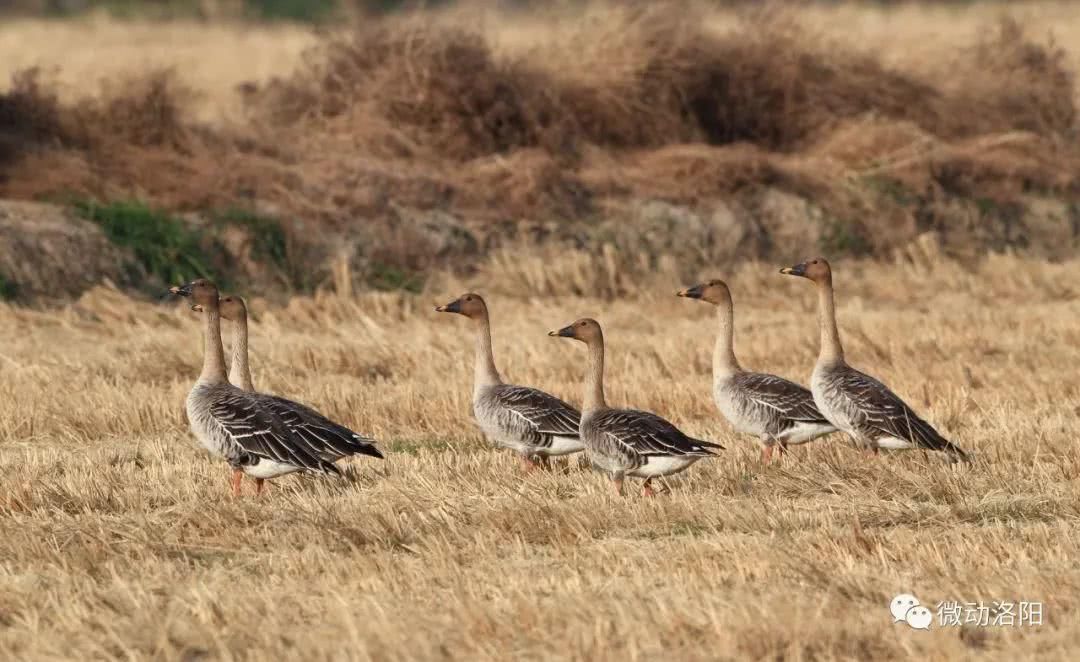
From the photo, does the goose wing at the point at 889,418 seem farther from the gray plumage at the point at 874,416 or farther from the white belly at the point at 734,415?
the white belly at the point at 734,415

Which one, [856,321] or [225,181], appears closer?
[856,321]

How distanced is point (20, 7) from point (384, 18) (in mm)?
44807

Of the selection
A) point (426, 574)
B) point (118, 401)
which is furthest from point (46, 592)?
point (118, 401)

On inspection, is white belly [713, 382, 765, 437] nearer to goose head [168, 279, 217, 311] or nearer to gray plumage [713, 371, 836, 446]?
gray plumage [713, 371, 836, 446]

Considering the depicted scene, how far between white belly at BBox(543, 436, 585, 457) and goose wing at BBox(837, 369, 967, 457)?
1.91 meters

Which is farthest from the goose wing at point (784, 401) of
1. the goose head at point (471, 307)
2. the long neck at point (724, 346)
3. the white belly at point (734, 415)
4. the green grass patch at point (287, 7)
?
the green grass patch at point (287, 7)

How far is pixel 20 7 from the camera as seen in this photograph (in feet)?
218

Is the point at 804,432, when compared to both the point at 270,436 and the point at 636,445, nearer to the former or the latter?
the point at 636,445

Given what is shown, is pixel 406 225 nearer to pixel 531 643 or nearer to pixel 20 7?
Result: pixel 531 643

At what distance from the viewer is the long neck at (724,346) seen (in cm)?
1286

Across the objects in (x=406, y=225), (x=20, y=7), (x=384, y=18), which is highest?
(x=384, y=18)

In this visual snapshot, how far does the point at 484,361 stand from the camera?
1285 centimetres

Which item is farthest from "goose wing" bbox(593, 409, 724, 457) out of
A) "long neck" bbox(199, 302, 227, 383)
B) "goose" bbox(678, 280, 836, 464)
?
"long neck" bbox(199, 302, 227, 383)

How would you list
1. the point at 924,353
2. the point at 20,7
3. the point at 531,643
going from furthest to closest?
the point at 20,7, the point at 924,353, the point at 531,643
